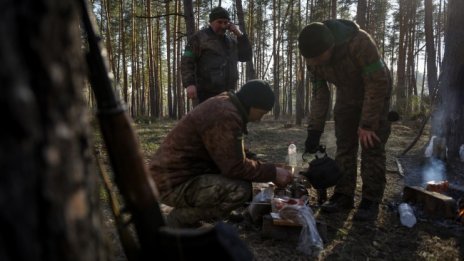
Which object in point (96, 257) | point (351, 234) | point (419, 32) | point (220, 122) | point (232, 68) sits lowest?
point (351, 234)

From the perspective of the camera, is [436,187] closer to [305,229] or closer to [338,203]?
[338,203]

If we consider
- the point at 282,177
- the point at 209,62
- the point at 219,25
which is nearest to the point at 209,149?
the point at 282,177

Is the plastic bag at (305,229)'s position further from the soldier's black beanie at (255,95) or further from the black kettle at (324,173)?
the soldier's black beanie at (255,95)

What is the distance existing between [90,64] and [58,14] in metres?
0.67

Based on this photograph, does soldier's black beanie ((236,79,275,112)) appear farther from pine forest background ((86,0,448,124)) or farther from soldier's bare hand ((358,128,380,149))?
pine forest background ((86,0,448,124))

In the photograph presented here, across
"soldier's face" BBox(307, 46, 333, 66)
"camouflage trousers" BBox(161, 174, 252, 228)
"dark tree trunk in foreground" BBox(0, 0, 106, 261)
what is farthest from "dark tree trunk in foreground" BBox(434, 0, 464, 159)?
"dark tree trunk in foreground" BBox(0, 0, 106, 261)

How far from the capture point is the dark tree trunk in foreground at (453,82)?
19.1ft

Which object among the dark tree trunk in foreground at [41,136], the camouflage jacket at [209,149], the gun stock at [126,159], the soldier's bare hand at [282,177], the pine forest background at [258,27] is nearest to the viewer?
the dark tree trunk in foreground at [41,136]

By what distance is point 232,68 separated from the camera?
4930 mm

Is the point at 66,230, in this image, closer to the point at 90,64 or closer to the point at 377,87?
the point at 90,64

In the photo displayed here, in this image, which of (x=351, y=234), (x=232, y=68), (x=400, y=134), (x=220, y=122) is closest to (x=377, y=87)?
(x=351, y=234)

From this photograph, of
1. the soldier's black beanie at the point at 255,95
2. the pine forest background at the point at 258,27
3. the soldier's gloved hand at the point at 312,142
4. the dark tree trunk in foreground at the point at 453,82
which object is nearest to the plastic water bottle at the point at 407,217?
the soldier's gloved hand at the point at 312,142

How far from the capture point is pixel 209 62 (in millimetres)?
4816

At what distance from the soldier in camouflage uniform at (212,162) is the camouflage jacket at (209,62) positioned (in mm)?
1946
